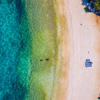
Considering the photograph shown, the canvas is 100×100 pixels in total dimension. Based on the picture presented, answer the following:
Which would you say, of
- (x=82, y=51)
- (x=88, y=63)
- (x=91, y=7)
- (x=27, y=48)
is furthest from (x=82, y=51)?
(x=27, y=48)

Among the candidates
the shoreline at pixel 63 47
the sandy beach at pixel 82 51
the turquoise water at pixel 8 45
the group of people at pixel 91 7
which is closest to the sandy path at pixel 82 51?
the sandy beach at pixel 82 51

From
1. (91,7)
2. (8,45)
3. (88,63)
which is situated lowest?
(88,63)

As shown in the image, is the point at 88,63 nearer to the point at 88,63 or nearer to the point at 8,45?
the point at 88,63

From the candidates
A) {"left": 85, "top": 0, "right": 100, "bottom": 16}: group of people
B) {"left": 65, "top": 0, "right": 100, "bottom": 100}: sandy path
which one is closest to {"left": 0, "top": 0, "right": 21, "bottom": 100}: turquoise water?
{"left": 65, "top": 0, "right": 100, "bottom": 100}: sandy path

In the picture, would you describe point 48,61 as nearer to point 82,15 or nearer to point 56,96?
point 56,96

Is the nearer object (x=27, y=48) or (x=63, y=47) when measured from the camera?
(x=63, y=47)

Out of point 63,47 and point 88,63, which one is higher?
point 63,47

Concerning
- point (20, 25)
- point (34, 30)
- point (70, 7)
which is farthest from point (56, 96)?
point (70, 7)
